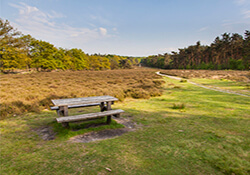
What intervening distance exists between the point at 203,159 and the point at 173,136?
121 cm

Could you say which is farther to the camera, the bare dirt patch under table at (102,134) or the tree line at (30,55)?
the tree line at (30,55)

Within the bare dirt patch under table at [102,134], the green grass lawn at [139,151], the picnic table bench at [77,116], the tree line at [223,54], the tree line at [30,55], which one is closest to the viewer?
the green grass lawn at [139,151]

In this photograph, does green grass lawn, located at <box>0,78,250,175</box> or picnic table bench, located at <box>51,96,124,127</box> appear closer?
green grass lawn, located at <box>0,78,250,175</box>

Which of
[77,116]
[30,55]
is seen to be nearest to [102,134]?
[77,116]

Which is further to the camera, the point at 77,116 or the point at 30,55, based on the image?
the point at 30,55

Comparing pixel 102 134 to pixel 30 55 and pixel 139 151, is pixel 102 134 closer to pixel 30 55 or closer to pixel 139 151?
pixel 139 151

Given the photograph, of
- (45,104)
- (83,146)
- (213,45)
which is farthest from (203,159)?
(213,45)

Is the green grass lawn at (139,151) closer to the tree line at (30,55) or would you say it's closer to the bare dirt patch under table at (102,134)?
the bare dirt patch under table at (102,134)

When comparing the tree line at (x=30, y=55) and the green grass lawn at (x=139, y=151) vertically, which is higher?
the tree line at (x=30, y=55)

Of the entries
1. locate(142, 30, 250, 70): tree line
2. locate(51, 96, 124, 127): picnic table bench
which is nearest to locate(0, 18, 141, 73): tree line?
locate(51, 96, 124, 127): picnic table bench

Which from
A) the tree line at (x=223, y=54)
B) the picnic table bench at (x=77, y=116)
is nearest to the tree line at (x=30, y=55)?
the picnic table bench at (x=77, y=116)

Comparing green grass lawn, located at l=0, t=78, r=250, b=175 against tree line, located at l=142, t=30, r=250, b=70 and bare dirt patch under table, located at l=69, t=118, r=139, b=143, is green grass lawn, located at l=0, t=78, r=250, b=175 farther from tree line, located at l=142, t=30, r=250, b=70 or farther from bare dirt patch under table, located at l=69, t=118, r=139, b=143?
tree line, located at l=142, t=30, r=250, b=70

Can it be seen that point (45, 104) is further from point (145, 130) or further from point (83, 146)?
→ point (145, 130)

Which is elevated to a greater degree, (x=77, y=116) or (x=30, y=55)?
(x=30, y=55)
